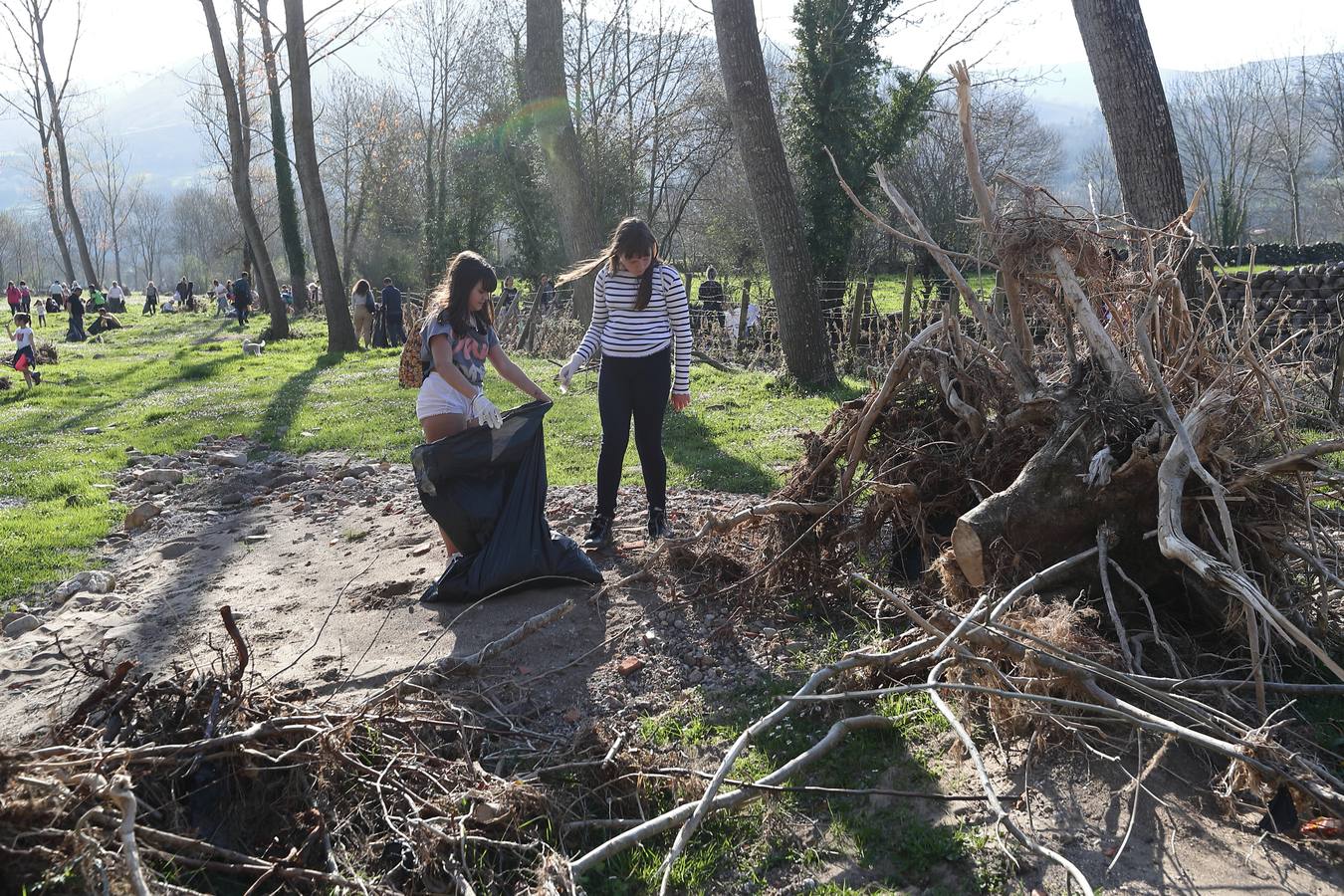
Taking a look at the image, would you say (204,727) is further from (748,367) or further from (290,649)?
(748,367)

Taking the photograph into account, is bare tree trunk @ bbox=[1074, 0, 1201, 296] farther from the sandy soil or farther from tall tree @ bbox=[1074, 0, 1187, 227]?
the sandy soil

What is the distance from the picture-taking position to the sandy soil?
8.55 feet

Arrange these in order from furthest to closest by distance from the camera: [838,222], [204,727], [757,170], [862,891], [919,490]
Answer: [838,222] < [757,170] < [919,490] < [204,727] < [862,891]

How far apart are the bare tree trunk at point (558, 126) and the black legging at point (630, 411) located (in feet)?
23.9

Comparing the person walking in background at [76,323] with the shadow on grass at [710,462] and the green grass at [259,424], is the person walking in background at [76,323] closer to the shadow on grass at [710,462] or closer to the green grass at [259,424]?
the green grass at [259,424]

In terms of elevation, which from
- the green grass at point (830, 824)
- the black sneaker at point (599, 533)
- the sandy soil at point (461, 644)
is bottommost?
the green grass at point (830, 824)

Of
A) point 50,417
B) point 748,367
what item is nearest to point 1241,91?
point 748,367

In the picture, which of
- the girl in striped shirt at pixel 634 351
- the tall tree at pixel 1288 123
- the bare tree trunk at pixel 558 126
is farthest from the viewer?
the tall tree at pixel 1288 123

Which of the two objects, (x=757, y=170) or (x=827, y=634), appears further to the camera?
(x=757, y=170)

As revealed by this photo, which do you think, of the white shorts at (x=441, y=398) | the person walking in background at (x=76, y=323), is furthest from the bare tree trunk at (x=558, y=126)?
the person walking in background at (x=76, y=323)

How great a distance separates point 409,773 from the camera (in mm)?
2979

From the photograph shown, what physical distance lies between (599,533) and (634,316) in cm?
121

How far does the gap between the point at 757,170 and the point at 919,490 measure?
21.5 feet

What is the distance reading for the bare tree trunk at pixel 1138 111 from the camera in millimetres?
6965
